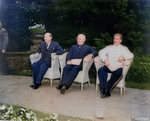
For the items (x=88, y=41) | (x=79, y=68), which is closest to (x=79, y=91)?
(x=79, y=68)

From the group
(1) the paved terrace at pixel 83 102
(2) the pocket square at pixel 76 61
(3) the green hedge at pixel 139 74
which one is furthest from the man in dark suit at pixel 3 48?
(3) the green hedge at pixel 139 74

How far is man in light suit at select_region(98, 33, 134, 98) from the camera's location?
4004mm

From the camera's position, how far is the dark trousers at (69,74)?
4175 millimetres

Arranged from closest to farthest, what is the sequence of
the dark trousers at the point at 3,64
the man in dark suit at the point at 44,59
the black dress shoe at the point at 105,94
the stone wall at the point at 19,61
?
the black dress shoe at the point at 105,94 < the man in dark suit at the point at 44,59 < the dark trousers at the point at 3,64 < the stone wall at the point at 19,61

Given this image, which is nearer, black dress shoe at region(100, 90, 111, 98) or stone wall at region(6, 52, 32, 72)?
black dress shoe at region(100, 90, 111, 98)

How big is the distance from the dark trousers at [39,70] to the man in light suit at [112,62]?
4.29ft

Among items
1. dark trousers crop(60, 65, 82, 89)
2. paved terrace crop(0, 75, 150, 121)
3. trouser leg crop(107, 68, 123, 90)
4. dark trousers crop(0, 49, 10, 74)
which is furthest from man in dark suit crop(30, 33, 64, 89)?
dark trousers crop(0, 49, 10, 74)

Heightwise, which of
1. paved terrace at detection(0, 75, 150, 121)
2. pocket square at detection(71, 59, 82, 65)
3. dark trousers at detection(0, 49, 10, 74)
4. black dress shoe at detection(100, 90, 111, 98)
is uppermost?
pocket square at detection(71, 59, 82, 65)

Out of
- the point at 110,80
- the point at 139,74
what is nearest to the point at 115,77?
the point at 110,80

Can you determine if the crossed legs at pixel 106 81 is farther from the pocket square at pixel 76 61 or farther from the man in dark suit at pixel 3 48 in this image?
the man in dark suit at pixel 3 48

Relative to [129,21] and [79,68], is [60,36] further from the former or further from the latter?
[79,68]

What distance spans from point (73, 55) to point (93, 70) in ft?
5.03

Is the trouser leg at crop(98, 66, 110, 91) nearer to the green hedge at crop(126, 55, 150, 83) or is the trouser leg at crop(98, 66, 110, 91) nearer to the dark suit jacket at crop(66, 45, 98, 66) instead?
the dark suit jacket at crop(66, 45, 98, 66)

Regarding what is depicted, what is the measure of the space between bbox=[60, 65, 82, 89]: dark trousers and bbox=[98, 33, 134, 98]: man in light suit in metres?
0.52
